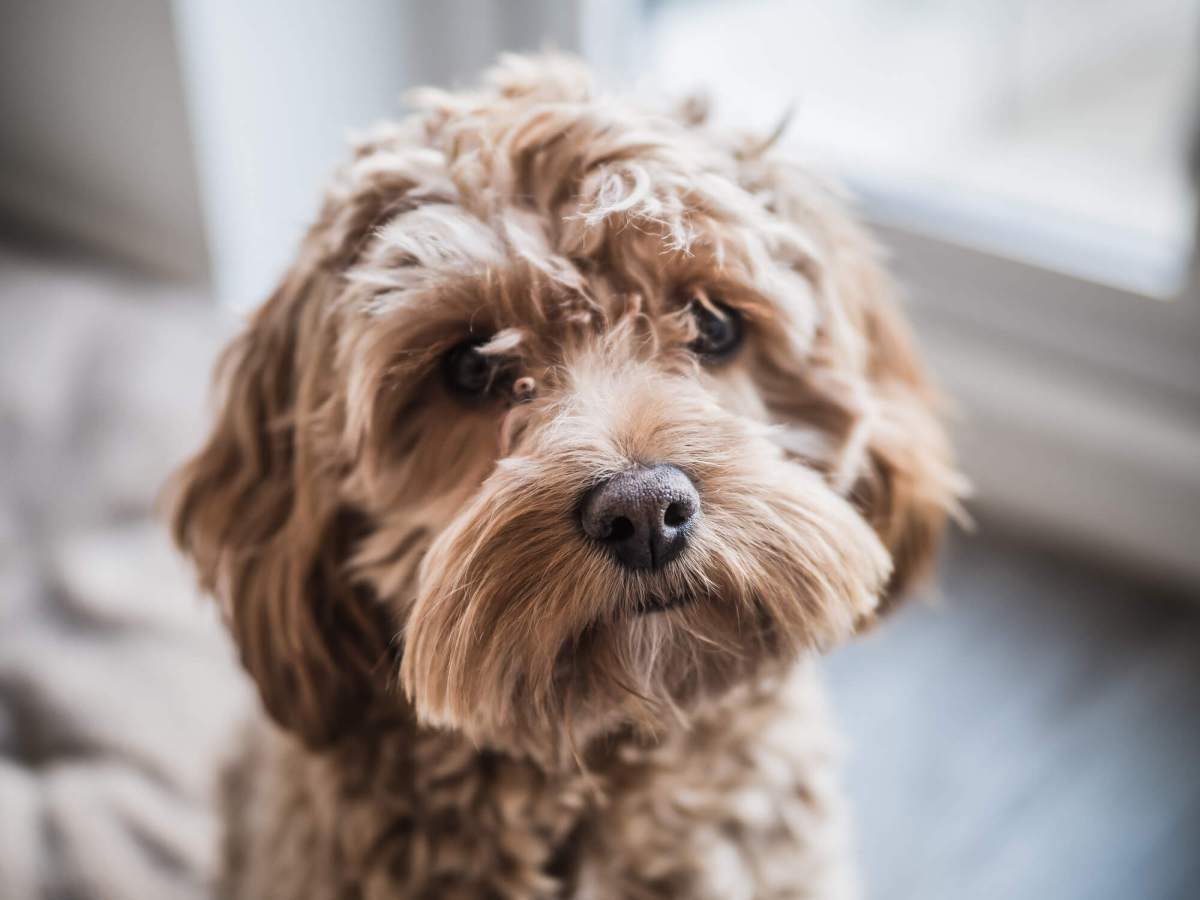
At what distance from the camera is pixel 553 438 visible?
0.99 metres

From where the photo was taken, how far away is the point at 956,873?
1.56 meters

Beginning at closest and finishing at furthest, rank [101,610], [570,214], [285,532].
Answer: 1. [570,214]
2. [285,532]
3. [101,610]

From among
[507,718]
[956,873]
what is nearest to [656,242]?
[507,718]

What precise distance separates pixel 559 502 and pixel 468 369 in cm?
20

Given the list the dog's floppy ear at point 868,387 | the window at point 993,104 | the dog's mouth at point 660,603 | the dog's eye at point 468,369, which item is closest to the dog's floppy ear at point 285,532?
the dog's eye at point 468,369

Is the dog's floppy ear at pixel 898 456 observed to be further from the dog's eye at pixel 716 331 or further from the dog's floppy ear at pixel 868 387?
the dog's eye at pixel 716 331

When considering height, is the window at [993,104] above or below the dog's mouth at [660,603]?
above

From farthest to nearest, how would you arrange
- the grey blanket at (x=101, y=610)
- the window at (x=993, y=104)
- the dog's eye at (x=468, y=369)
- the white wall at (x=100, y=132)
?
the white wall at (x=100, y=132), the window at (x=993, y=104), the grey blanket at (x=101, y=610), the dog's eye at (x=468, y=369)

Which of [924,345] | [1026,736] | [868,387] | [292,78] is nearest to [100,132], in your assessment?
[292,78]

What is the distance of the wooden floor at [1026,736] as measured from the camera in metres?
1.56

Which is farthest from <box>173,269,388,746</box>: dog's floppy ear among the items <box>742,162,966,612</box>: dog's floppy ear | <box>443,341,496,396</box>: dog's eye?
<box>742,162,966,612</box>: dog's floppy ear

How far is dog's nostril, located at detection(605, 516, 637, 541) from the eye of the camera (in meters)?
0.92

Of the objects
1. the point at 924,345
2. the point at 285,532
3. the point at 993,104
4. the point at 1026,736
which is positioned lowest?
the point at 1026,736

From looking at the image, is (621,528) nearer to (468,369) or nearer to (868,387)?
(468,369)
